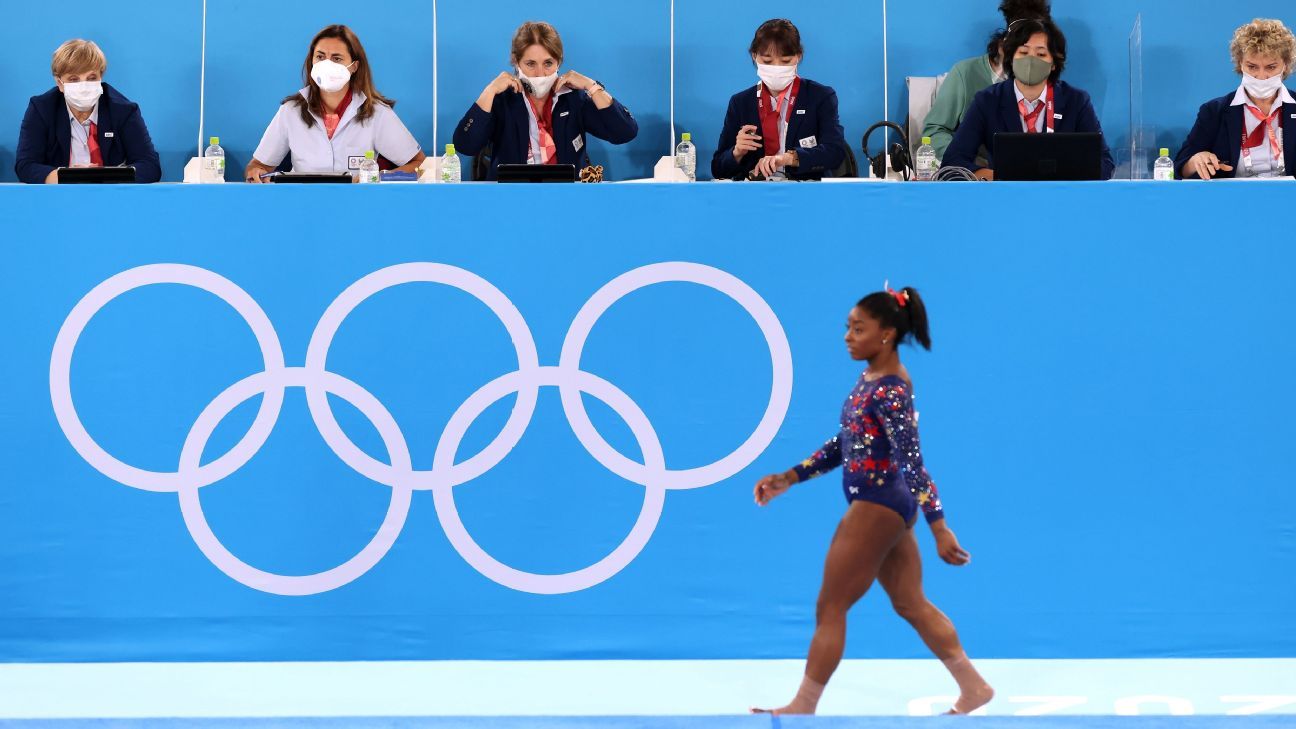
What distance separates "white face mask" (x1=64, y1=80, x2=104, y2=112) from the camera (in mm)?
6332

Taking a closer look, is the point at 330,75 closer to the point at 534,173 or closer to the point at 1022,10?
the point at 534,173

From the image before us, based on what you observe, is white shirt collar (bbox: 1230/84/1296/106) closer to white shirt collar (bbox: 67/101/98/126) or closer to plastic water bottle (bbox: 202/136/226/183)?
plastic water bottle (bbox: 202/136/226/183)

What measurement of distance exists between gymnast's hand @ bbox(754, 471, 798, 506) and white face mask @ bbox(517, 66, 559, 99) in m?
3.11

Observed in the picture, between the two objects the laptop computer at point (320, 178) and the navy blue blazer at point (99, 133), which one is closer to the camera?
the laptop computer at point (320, 178)

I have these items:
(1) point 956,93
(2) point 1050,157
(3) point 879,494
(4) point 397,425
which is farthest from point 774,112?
(3) point 879,494

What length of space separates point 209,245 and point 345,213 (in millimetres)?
445

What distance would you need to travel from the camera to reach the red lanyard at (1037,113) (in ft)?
20.1

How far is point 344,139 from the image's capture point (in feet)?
20.5

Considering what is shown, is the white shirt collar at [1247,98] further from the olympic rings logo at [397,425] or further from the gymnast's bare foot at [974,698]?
the gymnast's bare foot at [974,698]

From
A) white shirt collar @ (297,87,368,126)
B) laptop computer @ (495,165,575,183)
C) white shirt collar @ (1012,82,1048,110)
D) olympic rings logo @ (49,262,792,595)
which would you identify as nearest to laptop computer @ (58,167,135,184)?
olympic rings logo @ (49,262,792,595)

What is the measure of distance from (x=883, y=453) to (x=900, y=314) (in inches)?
14.9

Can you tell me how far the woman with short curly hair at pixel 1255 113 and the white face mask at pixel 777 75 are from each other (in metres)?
1.72

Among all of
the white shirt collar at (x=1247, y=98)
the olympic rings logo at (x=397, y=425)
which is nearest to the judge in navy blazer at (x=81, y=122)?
the olympic rings logo at (x=397, y=425)

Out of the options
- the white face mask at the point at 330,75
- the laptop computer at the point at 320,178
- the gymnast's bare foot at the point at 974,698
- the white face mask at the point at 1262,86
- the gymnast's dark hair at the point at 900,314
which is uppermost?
the white face mask at the point at 330,75
